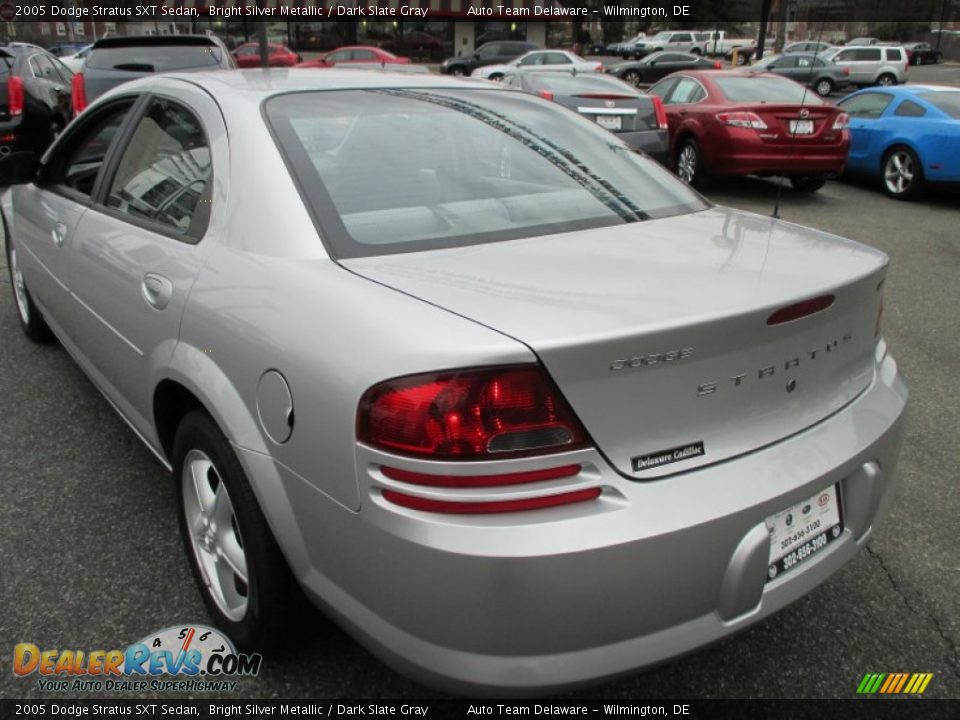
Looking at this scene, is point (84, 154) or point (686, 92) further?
point (686, 92)

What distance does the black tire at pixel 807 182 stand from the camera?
32.1 feet

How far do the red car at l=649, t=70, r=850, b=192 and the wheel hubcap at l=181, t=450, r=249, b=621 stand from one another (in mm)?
7708

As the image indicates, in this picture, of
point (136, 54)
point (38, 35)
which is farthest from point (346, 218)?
point (38, 35)

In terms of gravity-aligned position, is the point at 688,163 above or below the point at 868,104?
below

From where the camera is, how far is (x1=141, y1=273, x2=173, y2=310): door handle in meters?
2.24

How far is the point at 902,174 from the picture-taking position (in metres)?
9.40

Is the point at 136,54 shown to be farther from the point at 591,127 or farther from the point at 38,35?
the point at 38,35

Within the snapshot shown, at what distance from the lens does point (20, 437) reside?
135 inches

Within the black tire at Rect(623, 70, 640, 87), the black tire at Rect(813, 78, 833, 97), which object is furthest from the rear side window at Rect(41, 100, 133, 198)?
the black tire at Rect(623, 70, 640, 87)

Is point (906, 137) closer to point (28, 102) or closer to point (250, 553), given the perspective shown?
point (250, 553)

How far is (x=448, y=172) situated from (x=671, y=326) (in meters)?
1.03

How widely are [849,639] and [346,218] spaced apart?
1801 millimetres

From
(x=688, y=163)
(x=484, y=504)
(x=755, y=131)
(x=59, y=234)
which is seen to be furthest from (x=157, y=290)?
(x=688, y=163)

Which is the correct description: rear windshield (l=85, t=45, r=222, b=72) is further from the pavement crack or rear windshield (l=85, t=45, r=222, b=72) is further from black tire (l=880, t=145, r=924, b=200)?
the pavement crack
